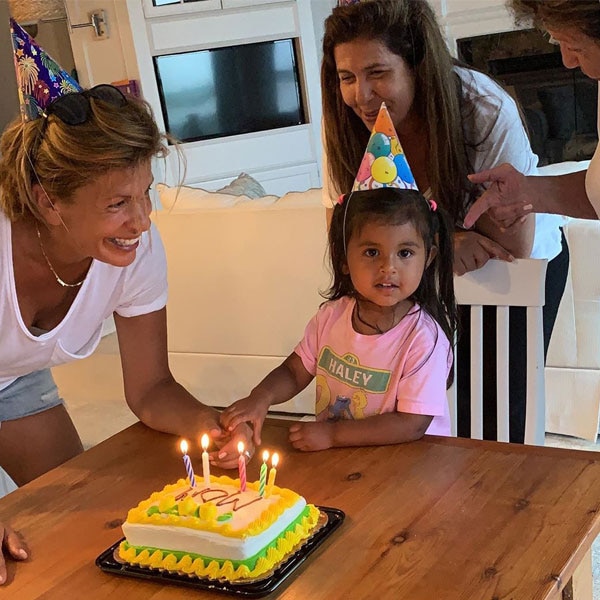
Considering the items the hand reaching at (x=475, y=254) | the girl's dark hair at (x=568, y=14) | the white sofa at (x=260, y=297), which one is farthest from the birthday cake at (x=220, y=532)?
the white sofa at (x=260, y=297)

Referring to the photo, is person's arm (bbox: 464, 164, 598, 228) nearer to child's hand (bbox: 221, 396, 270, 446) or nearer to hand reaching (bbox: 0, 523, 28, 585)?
child's hand (bbox: 221, 396, 270, 446)

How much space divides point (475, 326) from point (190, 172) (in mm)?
4782

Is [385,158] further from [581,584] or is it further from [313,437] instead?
[581,584]

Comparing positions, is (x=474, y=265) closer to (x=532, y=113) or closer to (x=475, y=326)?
(x=475, y=326)

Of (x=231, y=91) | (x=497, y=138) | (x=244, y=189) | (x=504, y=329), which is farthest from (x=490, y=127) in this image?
(x=231, y=91)

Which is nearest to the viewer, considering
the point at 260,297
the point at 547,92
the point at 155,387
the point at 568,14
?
the point at 568,14

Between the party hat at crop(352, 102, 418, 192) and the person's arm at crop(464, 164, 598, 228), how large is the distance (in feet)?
0.61

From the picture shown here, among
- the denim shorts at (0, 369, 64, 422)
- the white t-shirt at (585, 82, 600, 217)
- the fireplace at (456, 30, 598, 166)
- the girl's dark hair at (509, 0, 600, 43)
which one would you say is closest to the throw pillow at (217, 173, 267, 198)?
the denim shorts at (0, 369, 64, 422)

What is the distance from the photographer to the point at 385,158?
1.54 m

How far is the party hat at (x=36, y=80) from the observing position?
151 centimetres

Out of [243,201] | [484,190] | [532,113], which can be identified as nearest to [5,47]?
[243,201]

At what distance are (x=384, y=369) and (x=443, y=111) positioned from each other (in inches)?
21.5

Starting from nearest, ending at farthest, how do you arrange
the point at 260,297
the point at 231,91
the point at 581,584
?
the point at 581,584, the point at 260,297, the point at 231,91

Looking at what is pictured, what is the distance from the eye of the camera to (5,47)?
9.01ft
